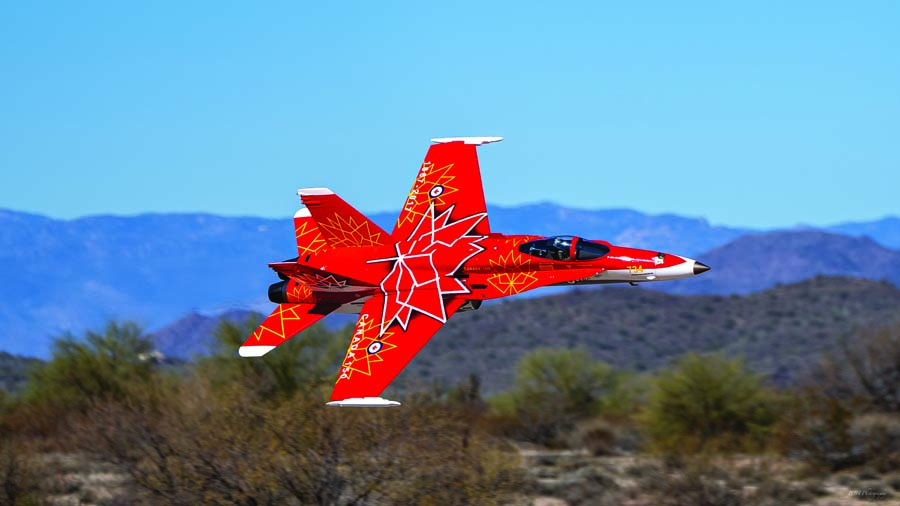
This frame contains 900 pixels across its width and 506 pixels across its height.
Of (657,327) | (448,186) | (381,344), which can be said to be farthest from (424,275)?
(657,327)

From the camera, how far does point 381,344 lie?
798 inches

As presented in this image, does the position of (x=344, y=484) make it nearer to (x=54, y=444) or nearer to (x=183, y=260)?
(x=54, y=444)

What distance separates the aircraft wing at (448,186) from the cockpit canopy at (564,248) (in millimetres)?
1166

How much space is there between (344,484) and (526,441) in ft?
92.9

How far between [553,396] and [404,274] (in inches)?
1679

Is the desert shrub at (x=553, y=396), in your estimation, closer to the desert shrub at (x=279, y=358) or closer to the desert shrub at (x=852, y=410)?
the desert shrub at (x=852, y=410)

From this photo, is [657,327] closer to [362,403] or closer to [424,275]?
[424,275]

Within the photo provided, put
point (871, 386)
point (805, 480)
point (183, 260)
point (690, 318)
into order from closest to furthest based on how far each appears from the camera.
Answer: point (805, 480) < point (871, 386) < point (183, 260) < point (690, 318)

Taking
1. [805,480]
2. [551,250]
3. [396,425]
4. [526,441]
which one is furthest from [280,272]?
[526,441]

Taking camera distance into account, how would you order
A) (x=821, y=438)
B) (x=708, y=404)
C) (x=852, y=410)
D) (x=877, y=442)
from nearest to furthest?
(x=877, y=442) → (x=821, y=438) → (x=852, y=410) → (x=708, y=404)

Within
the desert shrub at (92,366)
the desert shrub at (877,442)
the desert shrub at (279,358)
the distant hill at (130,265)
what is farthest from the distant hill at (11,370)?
A: the desert shrub at (877,442)

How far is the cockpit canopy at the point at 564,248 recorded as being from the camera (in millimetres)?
20406

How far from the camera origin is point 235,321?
5019cm

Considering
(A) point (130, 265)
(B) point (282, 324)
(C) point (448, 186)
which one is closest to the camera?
(B) point (282, 324)
